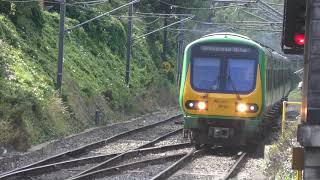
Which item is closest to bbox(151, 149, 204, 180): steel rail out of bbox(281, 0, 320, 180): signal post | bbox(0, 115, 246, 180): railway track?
bbox(0, 115, 246, 180): railway track

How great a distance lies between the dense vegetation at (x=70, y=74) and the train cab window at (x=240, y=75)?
5469mm

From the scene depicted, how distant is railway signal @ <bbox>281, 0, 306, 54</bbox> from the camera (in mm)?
6934

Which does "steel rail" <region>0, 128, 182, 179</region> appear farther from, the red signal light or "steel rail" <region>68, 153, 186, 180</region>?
the red signal light

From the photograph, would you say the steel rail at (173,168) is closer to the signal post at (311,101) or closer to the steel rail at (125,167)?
the steel rail at (125,167)

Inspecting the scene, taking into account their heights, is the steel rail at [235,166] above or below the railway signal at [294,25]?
below

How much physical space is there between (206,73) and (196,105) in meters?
0.83

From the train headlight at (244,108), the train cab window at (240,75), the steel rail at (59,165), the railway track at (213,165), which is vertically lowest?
A: the railway track at (213,165)

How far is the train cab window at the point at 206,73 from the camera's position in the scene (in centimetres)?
1598

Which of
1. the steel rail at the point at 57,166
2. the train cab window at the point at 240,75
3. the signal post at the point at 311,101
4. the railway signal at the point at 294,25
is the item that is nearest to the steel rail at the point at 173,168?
the steel rail at the point at 57,166

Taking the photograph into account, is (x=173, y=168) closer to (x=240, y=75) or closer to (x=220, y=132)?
(x=220, y=132)

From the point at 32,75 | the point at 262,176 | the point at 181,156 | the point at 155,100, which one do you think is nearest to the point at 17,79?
the point at 32,75

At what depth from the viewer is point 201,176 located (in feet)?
42.9

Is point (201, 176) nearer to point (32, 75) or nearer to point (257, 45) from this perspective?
point (257, 45)

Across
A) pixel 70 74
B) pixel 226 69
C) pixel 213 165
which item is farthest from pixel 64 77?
pixel 213 165
